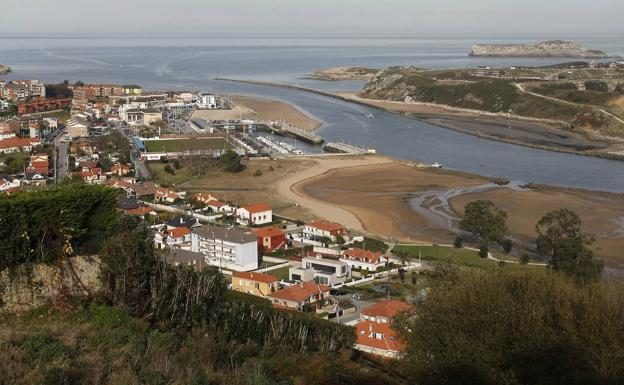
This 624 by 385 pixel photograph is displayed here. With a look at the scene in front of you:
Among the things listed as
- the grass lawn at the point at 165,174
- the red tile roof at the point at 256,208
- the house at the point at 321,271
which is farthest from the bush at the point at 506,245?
the grass lawn at the point at 165,174

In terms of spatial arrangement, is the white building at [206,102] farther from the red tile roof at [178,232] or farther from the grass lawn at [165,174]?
the red tile roof at [178,232]

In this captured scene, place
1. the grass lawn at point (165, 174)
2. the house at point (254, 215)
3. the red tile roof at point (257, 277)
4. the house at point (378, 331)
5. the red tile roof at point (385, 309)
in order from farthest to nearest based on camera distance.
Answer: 1. the grass lawn at point (165, 174)
2. the house at point (254, 215)
3. the red tile roof at point (257, 277)
4. the red tile roof at point (385, 309)
5. the house at point (378, 331)

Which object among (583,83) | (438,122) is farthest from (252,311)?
(583,83)

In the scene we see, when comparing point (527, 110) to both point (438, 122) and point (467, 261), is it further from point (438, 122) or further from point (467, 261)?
point (467, 261)

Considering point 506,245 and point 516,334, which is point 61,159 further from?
point 516,334

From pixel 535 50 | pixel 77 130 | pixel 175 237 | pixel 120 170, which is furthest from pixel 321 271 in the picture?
pixel 535 50

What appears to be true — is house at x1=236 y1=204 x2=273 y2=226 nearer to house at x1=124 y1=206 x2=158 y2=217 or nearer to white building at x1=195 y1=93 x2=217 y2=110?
house at x1=124 y1=206 x2=158 y2=217

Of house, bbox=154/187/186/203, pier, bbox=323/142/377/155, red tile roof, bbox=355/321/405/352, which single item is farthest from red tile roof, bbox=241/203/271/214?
pier, bbox=323/142/377/155
